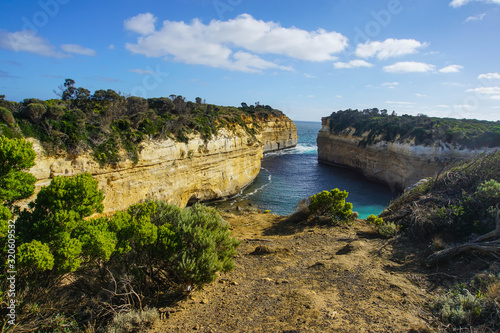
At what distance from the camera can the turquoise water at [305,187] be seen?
26.9m

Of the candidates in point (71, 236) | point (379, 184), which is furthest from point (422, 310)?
point (379, 184)

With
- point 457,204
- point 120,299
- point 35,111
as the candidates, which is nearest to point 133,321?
point 120,299

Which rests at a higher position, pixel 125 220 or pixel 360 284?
pixel 125 220

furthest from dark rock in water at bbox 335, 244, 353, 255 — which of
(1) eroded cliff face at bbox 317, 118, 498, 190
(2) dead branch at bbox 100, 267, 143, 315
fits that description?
(1) eroded cliff face at bbox 317, 118, 498, 190

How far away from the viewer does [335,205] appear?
1508cm

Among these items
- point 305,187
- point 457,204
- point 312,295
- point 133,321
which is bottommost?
point 305,187

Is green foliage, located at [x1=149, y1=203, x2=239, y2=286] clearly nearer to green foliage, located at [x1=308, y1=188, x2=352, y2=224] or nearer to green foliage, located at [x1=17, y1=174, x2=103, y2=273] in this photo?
green foliage, located at [x1=17, y1=174, x2=103, y2=273]

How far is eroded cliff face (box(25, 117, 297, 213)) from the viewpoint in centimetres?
1554

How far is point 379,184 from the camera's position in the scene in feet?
123

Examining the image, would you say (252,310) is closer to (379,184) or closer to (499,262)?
(499,262)

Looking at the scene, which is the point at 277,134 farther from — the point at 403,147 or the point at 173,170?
the point at 173,170

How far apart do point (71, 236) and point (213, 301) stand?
149 inches

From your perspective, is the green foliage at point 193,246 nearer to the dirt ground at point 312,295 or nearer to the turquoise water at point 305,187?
the dirt ground at point 312,295

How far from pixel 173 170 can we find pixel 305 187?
700 inches
